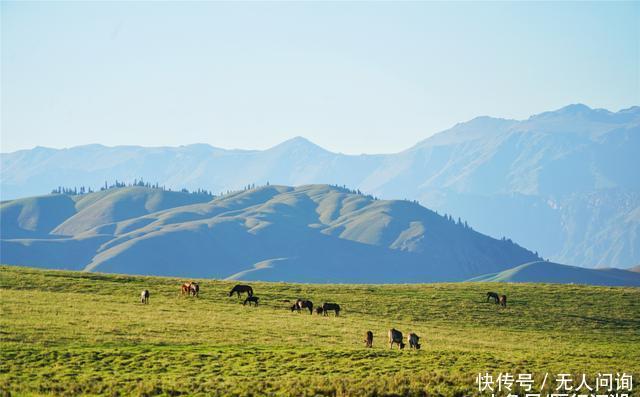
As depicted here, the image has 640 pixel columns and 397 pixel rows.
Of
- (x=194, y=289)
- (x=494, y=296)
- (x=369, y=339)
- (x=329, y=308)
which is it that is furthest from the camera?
(x=494, y=296)

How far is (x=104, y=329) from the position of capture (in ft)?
163

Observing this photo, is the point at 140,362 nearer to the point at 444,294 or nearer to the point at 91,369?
the point at 91,369

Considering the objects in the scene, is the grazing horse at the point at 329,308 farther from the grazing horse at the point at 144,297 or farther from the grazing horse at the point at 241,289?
the grazing horse at the point at 144,297

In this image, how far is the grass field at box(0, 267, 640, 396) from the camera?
3788 centimetres

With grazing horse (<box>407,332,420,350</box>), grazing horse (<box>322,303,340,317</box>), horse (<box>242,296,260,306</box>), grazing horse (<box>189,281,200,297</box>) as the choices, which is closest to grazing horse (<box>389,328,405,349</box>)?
grazing horse (<box>407,332,420,350</box>)

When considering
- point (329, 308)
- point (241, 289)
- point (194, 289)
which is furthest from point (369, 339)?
point (194, 289)

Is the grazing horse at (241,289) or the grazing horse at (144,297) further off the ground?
the grazing horse at (241,289)

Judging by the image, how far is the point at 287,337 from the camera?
50.9 m

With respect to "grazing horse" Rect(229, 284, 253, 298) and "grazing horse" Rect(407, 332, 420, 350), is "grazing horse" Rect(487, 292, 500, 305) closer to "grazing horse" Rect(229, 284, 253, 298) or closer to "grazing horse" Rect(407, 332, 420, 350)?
"grazing horse" Rect(229, 284, 253, 298)

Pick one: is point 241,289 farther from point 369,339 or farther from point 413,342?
point 413,342

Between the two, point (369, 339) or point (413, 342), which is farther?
point (413, 342)

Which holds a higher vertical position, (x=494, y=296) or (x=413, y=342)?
(x=494, y=296)

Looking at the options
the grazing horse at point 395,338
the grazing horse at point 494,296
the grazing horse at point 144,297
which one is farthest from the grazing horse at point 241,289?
the grazing horse at point 395,338

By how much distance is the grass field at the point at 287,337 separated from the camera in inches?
1491
